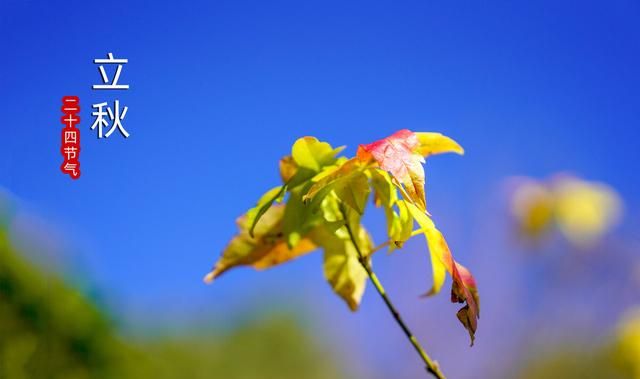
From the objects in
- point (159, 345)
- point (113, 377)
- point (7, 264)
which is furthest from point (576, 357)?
point (159, 345)

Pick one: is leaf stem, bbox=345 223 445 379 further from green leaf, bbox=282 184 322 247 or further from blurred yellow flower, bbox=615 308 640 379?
blurred yellow flower, bbox=615 308 640 379

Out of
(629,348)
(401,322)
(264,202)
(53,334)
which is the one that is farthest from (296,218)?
(53,334)

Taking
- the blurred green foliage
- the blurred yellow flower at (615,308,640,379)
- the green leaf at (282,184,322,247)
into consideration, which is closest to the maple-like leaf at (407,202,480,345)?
the green leaf at (282,184,322,247)

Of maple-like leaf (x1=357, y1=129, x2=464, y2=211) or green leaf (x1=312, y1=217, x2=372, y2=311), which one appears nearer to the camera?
maple-like leaf (x1=357, y1=129, x2=464, y2=211)

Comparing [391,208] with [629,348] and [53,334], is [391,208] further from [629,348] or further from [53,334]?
[53,334]

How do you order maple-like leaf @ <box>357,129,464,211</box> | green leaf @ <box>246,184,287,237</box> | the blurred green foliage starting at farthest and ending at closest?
the blurred green foliage, green leaf @ <box>246,184,287,237</box>, maple-like leaf @ <box>357,129,464,211</box>

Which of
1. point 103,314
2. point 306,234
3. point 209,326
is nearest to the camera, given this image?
point 306,234

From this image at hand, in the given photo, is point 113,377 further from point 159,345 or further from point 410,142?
point 410,142

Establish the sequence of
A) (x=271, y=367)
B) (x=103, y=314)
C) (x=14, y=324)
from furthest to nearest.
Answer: (x=271, y=367), (x=103, y=314), (x=14, y=324)

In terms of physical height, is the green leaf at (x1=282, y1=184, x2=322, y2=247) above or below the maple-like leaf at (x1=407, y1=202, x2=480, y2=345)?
above

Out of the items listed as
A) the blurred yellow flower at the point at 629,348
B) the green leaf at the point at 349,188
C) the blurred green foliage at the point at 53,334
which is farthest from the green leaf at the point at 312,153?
the blurred green foliage at the point at 53,334

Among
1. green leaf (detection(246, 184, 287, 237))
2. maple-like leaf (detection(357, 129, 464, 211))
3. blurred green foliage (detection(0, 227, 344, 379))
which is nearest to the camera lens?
maple-like leaf (detection(357, 129, 464, 211))
